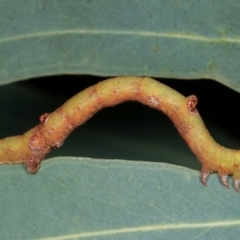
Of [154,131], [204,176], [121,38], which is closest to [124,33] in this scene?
[121,38]

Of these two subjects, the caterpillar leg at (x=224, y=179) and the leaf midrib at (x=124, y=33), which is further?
the leaf midrib at (x=124, y=33)

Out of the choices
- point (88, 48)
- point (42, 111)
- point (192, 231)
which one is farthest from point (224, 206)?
point (42, 111)

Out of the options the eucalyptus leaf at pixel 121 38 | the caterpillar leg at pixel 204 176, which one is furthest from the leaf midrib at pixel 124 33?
the caterpillar leg at pixel 204 176

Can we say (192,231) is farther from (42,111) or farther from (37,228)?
(42,111)

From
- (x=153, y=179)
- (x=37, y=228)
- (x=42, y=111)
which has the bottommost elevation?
(x=37, y=228)

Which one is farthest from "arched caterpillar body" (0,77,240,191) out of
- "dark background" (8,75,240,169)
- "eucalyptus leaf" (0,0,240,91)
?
"dark background" (8,75,240,169)

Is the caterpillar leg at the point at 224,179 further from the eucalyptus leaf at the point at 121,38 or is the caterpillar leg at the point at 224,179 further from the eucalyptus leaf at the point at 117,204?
the eucalyptus leaf at the point at 121,38
